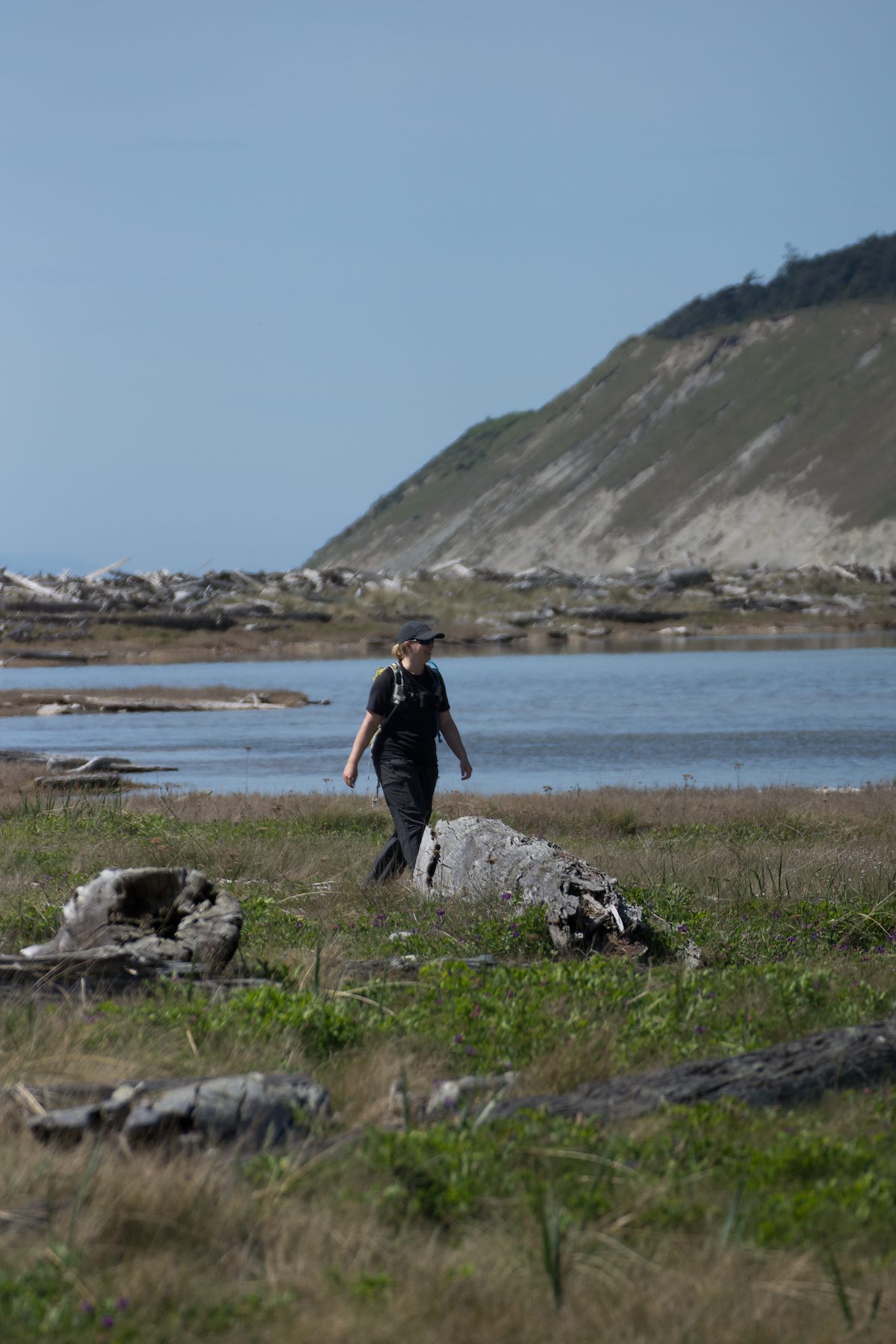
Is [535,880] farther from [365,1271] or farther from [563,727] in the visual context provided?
[563,727]

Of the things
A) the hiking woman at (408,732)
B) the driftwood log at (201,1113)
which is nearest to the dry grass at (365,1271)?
the driftwood log at (201,1113)

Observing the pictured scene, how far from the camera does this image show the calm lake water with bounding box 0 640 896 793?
2411 cm

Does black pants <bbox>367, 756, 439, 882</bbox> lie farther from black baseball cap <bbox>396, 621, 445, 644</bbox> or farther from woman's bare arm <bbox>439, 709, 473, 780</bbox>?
black baseball cap <bbox>396, 621, 445, 644</bbox>

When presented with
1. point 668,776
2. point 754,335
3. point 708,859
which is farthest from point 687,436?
point 708,859

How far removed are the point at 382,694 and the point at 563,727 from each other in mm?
22623

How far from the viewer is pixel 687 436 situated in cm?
15912

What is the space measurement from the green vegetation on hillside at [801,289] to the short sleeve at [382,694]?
166 meters

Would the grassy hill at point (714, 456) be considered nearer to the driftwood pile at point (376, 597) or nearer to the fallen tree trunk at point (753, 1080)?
the driftwood pile at point (376, 597)

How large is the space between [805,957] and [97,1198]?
5425 mm

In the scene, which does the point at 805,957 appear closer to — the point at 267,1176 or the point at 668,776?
the point at 267,1176

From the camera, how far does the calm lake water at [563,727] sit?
2411 centimetres

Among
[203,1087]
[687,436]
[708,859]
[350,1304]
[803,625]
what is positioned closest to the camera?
[350,1304]

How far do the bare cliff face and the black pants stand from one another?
110546mm

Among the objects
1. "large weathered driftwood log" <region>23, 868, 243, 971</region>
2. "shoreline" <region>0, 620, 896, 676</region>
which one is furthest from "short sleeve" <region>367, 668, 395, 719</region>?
"shoreline" <region>0, 620, 896, 676</region>
